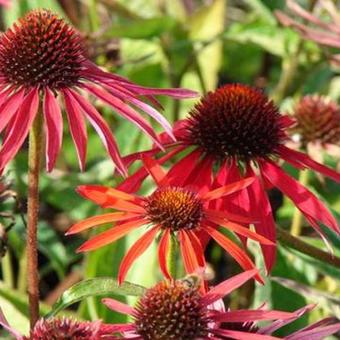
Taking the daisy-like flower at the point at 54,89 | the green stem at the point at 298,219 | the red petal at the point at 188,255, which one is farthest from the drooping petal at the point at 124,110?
the green stem at the point at 298,219

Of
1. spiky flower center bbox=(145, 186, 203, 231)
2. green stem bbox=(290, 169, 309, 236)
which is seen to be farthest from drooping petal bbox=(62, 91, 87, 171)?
green stem bbox=(290, 169, 309, 236)

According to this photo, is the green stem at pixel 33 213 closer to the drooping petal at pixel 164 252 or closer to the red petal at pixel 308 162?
the drooping petal at pixel 164 252

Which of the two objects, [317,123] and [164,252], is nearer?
[164,252]

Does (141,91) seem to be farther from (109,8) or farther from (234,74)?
(234,74)

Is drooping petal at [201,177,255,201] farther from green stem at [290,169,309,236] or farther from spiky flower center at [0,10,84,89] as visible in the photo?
green stem at [290,169,309,236]

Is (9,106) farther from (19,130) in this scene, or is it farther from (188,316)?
(188,316)

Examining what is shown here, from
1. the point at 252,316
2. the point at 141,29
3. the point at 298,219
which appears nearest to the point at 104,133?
the point at 252,316

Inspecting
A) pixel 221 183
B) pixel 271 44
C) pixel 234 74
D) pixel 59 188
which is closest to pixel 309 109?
pixel 271 44
